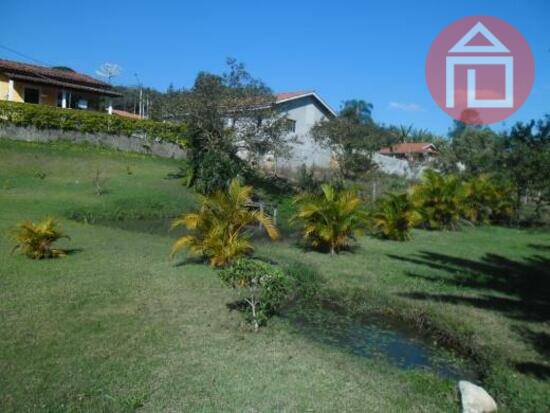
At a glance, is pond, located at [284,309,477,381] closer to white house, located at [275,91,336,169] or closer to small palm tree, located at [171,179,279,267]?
small palm tree, located at [171,179,279,267]

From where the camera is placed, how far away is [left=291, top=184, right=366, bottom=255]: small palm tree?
12.5 meters

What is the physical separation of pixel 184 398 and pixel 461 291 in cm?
643

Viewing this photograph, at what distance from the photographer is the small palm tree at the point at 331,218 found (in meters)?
12.5

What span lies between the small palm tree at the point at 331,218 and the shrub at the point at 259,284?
4.65 metres

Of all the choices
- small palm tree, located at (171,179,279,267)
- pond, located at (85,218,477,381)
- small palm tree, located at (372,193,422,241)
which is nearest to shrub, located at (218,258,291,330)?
pond, located at (85,218,477,381)

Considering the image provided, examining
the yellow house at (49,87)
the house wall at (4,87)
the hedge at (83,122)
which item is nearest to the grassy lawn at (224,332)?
the hedge at (83,122)

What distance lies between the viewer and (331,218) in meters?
12.6

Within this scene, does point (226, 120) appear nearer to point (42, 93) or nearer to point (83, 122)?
point (83, 122)

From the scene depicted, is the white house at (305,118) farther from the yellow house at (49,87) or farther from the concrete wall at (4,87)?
the concrete wall at (4,87)

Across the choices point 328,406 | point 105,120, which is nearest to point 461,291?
point 328,406

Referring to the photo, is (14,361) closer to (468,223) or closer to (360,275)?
(360,275)

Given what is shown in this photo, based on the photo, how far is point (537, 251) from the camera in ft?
49.1

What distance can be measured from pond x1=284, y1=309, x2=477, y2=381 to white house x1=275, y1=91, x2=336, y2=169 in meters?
21.0

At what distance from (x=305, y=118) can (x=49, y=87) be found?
676 inches
